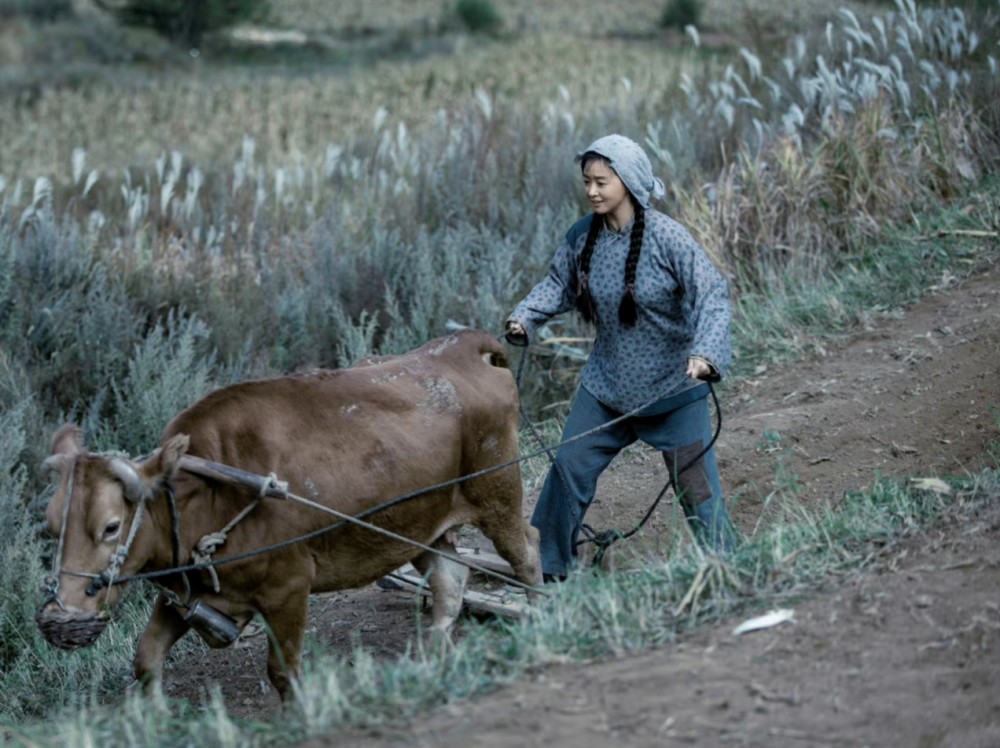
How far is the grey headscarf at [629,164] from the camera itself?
20.4ft

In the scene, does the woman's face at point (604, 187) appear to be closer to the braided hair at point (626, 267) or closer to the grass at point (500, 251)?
the braided hair at point (626, 267)

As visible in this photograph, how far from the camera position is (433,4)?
1779 inches

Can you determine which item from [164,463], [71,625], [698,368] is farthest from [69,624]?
[698,368]

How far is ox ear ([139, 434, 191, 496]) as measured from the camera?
16.9 ft

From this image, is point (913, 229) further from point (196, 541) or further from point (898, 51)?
point (196, 541)

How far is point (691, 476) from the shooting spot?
21.1 ft

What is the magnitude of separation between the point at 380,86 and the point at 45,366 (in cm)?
1756

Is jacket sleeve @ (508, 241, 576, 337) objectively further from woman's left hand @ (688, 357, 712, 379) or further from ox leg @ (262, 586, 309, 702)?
ox leg @ (262, 586, 309, 702)

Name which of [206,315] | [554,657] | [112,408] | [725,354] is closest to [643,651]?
[554,657]

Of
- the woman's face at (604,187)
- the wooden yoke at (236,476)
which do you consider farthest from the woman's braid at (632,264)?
the wooden yoke at (236,476)

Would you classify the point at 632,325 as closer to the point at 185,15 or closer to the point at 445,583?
the point at 445,583

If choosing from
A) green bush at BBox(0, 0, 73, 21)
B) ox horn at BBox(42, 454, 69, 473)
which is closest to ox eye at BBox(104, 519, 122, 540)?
ox horn at BBox(42, 454, 69, 473)

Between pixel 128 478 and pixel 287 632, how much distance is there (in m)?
1.00

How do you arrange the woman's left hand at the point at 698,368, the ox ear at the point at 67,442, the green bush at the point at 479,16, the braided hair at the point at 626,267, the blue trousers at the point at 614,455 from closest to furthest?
1. the ox ear at the point at 67,442
2. the woman's left hand at the point at 698,368
3. the braided hair at the point at 626,267
4. the blue trousers at the point at 614,455
5. the green bush at the point at 479,16
